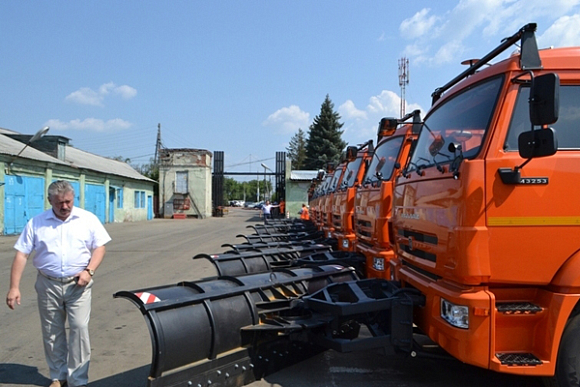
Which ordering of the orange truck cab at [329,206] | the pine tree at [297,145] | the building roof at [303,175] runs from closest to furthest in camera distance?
the orange truck cab at [329,206] < the building roof at [303,175] < the pine tree at [297,145]

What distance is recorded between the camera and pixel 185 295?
4.14 m

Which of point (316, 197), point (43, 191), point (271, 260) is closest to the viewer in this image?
point (271, 260)

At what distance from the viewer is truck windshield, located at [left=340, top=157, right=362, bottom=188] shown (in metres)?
8.88

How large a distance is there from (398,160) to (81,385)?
474 centimetres

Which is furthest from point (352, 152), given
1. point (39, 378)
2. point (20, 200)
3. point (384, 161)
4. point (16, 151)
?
point (16, 151)

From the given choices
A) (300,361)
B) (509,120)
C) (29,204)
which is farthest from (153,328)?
(29,204)

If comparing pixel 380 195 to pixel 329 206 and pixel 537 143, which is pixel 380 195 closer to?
pixel 537 143

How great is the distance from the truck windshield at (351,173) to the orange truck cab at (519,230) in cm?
523

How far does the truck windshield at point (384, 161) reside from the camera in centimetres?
648

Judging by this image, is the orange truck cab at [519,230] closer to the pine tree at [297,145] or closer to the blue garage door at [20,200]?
the blue garage door at [20,200]

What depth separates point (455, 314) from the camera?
11.0ft

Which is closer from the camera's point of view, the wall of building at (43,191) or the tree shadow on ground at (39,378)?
the tree shadow on ground at (39,378)

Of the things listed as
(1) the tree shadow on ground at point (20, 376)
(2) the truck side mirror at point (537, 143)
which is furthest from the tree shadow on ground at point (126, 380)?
(2) the truck side mirror at point (537, 143)

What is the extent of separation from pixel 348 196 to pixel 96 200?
2547 centimetres
